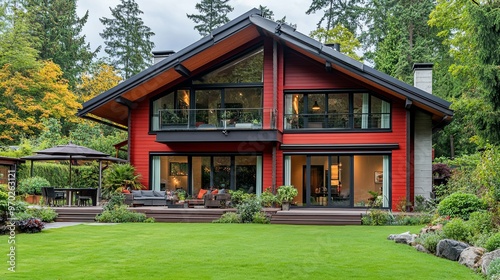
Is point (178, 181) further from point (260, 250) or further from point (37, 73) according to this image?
point (37, 73)

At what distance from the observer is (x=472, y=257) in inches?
311

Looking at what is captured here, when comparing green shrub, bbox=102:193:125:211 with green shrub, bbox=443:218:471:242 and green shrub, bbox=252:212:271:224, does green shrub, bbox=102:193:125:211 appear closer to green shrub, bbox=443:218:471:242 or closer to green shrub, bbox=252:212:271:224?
green shrub, bbox=252:212:271:224

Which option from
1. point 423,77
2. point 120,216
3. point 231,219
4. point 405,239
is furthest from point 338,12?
point 405,239

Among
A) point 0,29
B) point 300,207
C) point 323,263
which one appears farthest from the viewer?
point 0,29

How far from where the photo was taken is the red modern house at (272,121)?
61.0 feet

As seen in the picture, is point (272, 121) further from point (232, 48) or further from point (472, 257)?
point (472, 257)

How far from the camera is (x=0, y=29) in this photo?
31.4 meters

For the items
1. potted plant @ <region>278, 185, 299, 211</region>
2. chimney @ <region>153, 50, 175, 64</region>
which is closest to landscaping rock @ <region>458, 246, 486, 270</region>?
potted plant @ <region>278, 185, 299, 211</region>

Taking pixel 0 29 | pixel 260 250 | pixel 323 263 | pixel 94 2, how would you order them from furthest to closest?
pixel 94 2, pixel 0 29, pixel 260 250, pixel 323 263

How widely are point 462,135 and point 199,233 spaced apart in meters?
24.2

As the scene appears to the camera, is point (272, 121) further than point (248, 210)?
Yes

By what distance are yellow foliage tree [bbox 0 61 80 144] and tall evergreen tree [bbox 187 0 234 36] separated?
45.0ft

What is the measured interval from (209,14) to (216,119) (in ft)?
85.1

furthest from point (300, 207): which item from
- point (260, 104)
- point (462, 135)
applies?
point (462, 135)
